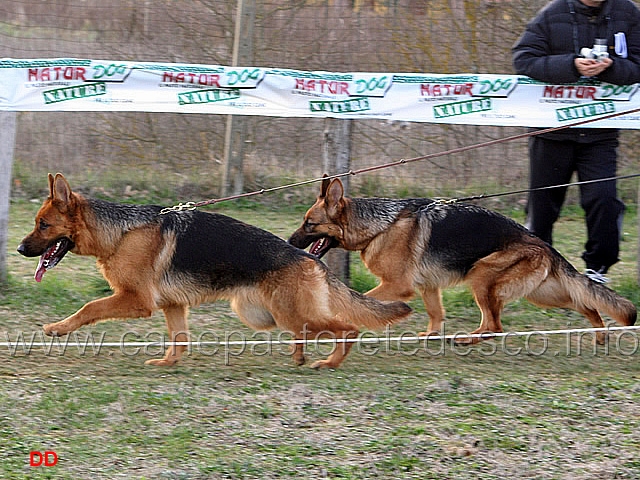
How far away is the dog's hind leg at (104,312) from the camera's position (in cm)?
535

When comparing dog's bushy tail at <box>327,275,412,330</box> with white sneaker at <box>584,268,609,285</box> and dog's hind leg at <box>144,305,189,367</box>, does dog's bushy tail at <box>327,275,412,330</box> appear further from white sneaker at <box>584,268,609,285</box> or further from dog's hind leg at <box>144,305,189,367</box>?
white sneaker at <box>584,268,609,285</box>

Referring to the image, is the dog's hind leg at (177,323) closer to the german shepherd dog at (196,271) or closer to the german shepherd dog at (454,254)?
the german shepherd dog at (196,271)

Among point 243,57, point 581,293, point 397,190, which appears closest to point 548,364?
point 581,293

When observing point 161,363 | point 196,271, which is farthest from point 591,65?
point 161,363

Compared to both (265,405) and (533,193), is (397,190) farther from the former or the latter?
(265,405)

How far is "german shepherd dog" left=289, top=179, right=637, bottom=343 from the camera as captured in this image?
238 inches

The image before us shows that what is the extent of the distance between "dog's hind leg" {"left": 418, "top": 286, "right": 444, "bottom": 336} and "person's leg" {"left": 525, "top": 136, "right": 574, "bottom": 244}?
1.04 m

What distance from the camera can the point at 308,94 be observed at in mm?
6633

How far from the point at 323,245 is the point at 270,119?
13.6 feet

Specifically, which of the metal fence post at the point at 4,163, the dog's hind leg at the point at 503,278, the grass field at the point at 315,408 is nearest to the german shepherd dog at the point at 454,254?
the dog's hind leg at the point at 503,278

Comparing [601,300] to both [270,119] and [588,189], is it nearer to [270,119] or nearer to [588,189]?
[588,189]

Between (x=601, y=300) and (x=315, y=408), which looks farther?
(x=601, y=300)

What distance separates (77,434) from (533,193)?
3910 millimetres

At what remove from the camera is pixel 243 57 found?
968 cm
